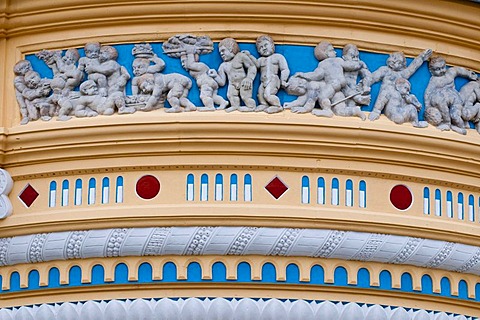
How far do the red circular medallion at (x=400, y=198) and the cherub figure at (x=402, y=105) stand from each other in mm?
624

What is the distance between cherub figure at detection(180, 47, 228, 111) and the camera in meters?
15.9

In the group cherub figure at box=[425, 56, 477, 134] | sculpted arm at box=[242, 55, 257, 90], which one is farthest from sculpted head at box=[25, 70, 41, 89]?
cherub figure at box=[425, 56, 477, 134]

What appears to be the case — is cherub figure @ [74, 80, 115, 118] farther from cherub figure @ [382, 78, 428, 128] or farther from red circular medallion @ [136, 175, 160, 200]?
cherub figure @ [382, 78, 428, 128]

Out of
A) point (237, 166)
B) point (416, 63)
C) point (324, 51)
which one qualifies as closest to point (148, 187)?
point (237, 166)

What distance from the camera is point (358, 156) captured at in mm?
15844

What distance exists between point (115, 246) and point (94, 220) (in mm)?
318

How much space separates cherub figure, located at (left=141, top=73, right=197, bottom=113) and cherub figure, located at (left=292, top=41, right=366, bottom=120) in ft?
3.25

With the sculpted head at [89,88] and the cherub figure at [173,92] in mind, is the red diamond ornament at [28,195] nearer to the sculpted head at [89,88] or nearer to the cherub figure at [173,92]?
the sculpted head at [89,88]

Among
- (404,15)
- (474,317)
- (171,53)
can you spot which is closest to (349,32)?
(404,15)

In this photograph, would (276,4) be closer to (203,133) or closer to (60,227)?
(203,133)

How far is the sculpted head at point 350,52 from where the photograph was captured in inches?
636

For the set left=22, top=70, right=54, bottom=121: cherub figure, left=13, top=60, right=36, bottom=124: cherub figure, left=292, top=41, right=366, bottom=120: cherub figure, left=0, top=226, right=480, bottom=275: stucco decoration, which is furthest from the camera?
left=13, top=60, right=36, bottom=124: cherub figure

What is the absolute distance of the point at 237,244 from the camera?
610 inches

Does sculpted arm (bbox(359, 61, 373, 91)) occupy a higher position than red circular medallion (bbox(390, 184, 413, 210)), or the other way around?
sculpted arm (bbox(359, 61, 373, 91))
